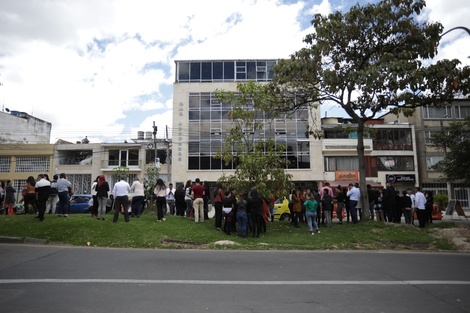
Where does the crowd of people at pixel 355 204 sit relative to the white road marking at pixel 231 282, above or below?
above

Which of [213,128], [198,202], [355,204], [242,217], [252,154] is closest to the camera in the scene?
[242,217]

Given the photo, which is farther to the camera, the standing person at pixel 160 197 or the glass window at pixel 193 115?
the glass window at pixel 193 115

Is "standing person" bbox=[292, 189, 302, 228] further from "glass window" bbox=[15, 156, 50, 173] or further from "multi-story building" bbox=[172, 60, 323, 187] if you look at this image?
"glass window" bbox=[15, 156, 50, 173]

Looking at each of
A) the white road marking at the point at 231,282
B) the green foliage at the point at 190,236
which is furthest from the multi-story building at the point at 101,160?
the white road marking at the point at 231,282

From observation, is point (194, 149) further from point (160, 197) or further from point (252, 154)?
point (160, 197)

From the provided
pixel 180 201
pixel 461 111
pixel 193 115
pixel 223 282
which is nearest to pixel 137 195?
pixel 180 201

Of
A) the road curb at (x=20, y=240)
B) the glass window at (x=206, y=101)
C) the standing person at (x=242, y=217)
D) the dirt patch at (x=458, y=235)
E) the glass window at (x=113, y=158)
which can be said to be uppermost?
the glass window at (x=206, y=101)

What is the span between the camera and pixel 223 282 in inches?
274

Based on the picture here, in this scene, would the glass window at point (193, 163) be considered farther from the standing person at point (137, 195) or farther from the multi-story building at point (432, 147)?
the multi-story building at point (432, 147)

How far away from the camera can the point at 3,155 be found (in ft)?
135

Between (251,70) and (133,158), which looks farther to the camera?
(133,158)

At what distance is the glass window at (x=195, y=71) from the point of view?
4145 cm

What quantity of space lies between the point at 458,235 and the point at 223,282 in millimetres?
11328

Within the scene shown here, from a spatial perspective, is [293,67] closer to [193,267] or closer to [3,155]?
[193,267]
